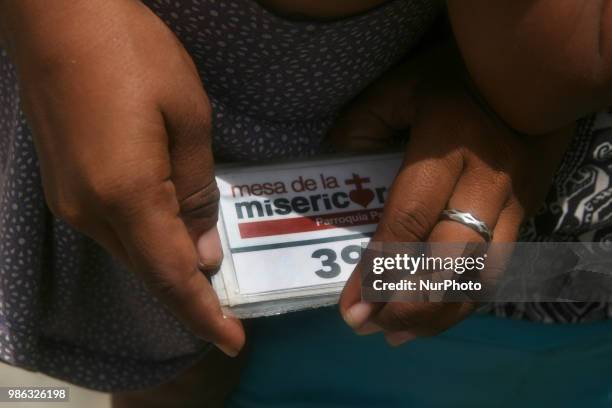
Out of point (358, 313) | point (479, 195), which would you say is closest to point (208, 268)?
point (358, 313)

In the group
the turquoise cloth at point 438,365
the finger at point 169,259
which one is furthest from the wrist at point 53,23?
the turquoise cloth at point 438,365

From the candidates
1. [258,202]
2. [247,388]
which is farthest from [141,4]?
[247,388]

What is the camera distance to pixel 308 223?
25.4 inches

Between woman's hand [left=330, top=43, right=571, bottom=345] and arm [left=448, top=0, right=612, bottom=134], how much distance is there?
53 millimetres

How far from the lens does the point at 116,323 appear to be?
882mm

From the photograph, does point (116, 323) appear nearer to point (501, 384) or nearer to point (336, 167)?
point (336, 167)

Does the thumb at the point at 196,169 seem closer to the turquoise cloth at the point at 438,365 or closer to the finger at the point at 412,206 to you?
the finger at the point at 412,206

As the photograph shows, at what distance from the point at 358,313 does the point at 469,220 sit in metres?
0.12

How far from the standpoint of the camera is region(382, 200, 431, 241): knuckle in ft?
1.99

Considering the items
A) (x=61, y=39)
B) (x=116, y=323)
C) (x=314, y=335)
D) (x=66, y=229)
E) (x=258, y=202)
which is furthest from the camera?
(x=314, y=335)

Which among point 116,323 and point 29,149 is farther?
point 116,323

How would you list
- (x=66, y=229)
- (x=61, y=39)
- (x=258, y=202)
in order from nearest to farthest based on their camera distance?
(x=61, y=39) < (x=258, y=202) < (x=66, y=229)

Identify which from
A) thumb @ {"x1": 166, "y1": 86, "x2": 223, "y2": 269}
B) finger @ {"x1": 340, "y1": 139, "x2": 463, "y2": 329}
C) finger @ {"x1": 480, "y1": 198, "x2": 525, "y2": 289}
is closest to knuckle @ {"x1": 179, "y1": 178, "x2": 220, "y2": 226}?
thumb @ {"x1": 166, "y1": 86, "x2": 223, "y2": 269}

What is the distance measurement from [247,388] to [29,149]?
1.79ft
